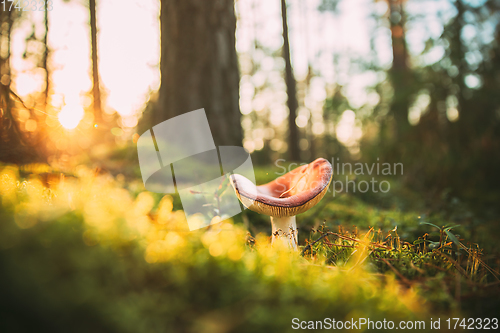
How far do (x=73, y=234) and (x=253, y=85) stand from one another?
2064 centimetres

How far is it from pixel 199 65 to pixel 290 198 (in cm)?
325

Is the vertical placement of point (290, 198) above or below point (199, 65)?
below

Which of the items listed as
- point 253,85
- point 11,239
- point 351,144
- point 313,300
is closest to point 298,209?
point 313,300

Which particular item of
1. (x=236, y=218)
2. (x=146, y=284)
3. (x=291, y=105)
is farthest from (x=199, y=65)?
(x=291, y=105)

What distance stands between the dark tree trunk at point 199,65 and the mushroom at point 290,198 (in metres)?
2.27

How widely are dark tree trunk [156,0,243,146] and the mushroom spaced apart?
227 cm

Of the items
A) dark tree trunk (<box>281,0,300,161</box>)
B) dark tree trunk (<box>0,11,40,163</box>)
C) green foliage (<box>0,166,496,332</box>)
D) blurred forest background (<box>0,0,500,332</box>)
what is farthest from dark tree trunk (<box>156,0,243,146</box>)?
dark tree trunk (<box>281,0,300,161</box>)

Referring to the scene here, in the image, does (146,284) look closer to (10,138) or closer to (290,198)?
(290,198)

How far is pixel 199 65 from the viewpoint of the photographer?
4.21 m

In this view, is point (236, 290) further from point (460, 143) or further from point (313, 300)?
point (460, 143)

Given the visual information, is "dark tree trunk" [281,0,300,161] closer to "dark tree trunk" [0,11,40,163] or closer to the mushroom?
the mushroom

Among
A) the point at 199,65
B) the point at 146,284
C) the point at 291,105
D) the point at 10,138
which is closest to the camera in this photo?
the point at 146,284

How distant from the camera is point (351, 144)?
22.5m

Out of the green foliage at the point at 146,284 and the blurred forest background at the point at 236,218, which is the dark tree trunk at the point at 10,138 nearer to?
the blurred forest background at the point at 236,218
